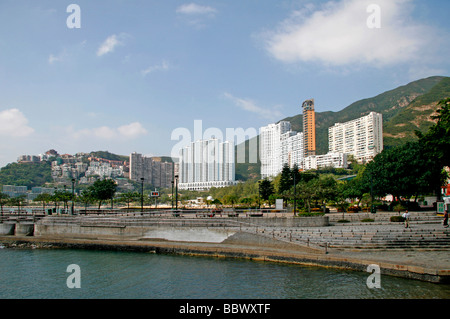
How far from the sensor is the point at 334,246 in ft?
73.5

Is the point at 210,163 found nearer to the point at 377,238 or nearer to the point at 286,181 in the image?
the point at 286,181

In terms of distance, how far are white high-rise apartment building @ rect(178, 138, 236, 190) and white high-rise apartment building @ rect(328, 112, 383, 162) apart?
66347 mm

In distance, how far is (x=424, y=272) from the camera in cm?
1633

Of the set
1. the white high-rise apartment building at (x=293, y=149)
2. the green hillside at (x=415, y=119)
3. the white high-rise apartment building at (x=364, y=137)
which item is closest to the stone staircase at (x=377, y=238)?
the white high-rise apartment building at (x=364, y=137)

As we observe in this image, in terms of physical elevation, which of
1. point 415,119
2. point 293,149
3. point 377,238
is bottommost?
point 377,238

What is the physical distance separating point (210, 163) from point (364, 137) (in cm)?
8332

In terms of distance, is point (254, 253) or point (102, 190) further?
point (102, 190)

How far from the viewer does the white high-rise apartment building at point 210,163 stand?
184250 mm

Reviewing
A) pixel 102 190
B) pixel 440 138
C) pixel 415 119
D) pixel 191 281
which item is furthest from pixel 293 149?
pixel 191 281

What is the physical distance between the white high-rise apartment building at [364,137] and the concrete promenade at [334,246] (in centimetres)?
15305

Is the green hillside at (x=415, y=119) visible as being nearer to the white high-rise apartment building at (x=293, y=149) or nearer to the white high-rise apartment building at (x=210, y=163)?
the white high-rise apartment building at (x=293, y=149)

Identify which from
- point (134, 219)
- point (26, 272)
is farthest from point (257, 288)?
point (134, 219)
